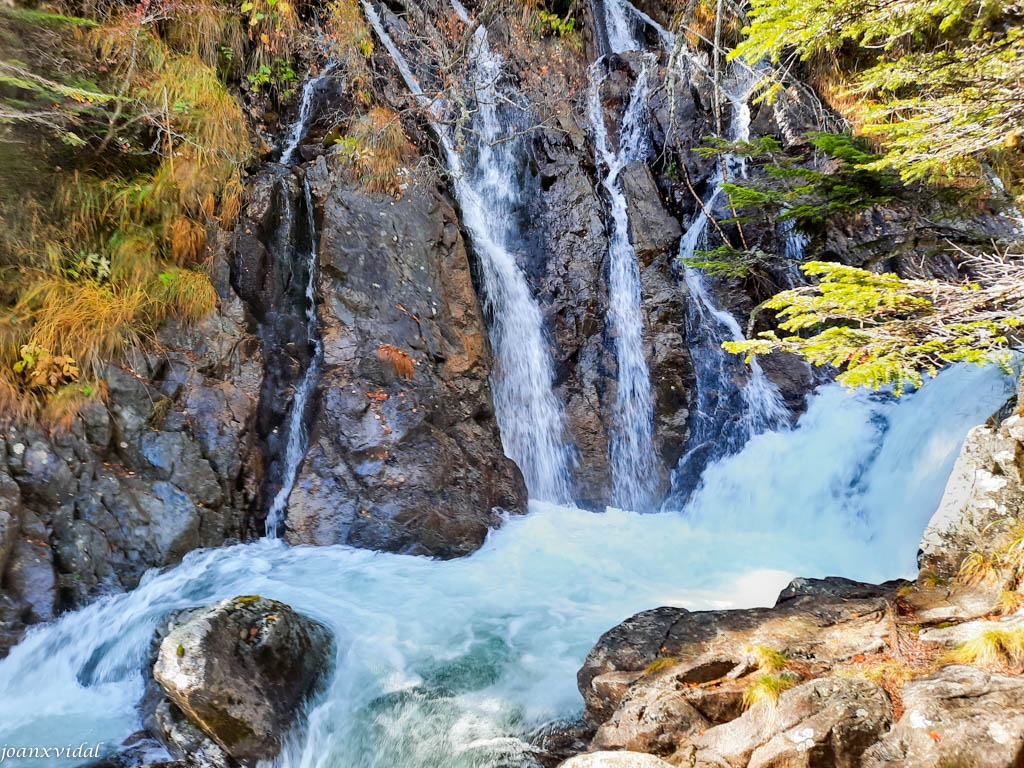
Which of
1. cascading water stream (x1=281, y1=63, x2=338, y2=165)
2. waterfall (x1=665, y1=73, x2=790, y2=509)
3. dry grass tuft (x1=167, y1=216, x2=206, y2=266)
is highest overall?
cascading water stream (x1=281, y1=63, x2=338, y2=165)

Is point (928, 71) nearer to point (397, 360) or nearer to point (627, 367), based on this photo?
point (627, 367)

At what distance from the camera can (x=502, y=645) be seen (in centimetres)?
452

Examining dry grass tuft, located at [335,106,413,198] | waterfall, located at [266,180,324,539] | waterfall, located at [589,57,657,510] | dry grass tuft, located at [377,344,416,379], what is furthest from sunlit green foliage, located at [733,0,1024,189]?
waterfall, located at [266,180,324,539]

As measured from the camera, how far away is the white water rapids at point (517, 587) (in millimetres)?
3752

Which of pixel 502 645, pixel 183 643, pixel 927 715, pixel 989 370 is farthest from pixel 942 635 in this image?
pixel 989 370

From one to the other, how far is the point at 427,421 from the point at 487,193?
15.7 ft

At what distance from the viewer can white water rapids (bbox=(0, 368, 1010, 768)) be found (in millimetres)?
3752

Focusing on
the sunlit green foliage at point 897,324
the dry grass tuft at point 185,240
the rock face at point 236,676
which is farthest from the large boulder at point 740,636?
the dry grass tuft at point 185,240

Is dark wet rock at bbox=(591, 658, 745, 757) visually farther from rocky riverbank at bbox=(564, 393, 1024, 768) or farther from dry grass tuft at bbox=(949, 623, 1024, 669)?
dry grass tuft at bbox=(949, 623, 1024, 669)

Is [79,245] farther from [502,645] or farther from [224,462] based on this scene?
[502,645]

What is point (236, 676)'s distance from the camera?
11.6 ft

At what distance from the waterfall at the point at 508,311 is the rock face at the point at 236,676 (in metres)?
4.03

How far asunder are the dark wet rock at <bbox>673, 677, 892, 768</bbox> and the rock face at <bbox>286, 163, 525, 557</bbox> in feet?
12.1

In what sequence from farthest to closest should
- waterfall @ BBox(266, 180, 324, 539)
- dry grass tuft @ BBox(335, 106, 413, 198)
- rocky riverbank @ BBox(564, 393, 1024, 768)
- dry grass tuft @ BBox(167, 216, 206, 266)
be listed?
1. dry grass tuft @ BBox(335, 106, 413, 198)
2. dry grass tuft @ BBox(167, 216, 206, 266)
3. waterfall @ BBox(266, 180, 324, 539)
4. rocky riverbank @ BBox(564, 393, 1024, 768)
